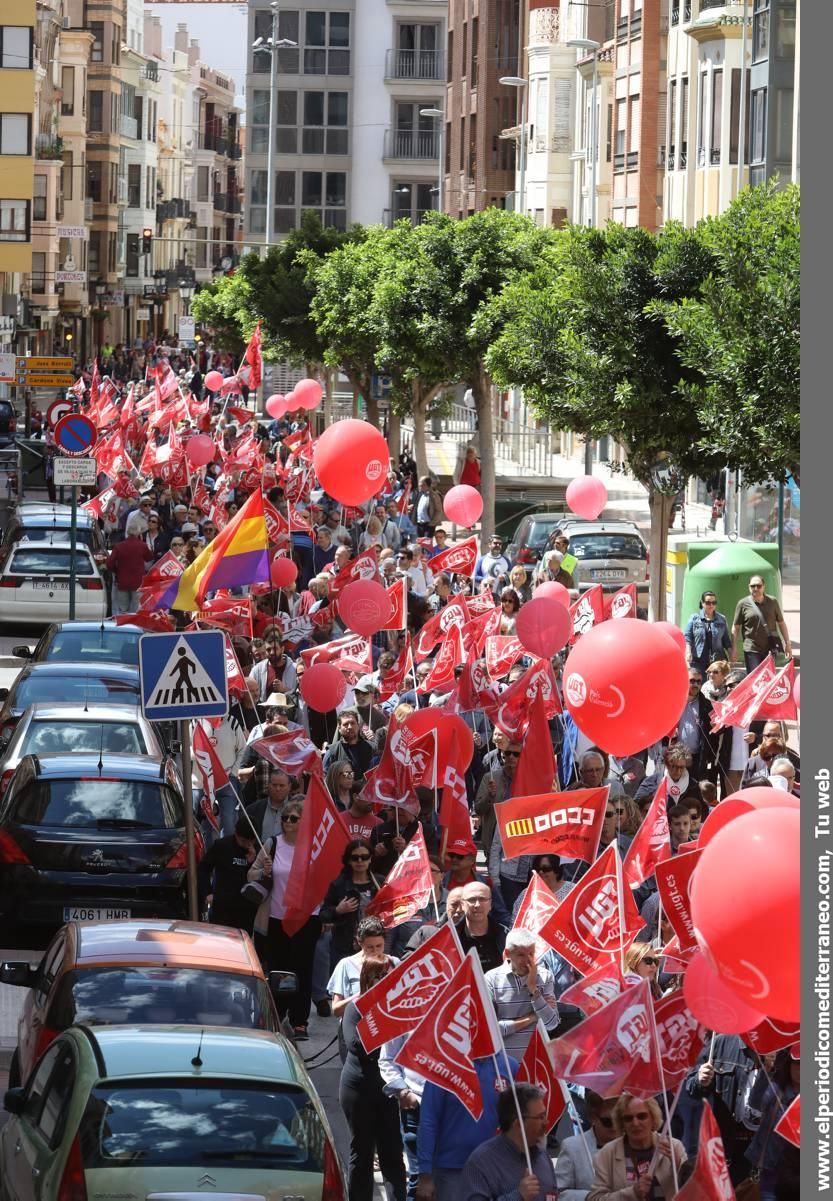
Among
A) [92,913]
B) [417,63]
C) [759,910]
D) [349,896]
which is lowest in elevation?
[92,913]

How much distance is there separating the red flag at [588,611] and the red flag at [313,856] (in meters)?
6.19

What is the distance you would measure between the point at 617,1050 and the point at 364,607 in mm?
9638

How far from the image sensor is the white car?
26203mm

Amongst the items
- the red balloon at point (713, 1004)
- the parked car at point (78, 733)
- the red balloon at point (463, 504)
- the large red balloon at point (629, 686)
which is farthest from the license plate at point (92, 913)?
the red balloon at point (463, 504)

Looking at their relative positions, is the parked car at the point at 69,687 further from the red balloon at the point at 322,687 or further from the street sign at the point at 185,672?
the street sign at the point at 185,672

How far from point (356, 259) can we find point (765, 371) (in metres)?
25.9

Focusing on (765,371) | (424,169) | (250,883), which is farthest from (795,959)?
(424,169)

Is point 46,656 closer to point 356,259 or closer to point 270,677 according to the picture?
point 270,677

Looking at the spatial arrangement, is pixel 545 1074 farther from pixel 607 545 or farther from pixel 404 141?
pixel 404 141

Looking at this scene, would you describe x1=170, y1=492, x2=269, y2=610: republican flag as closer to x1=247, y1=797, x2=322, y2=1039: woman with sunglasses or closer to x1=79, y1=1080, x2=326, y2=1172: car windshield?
x1=247, y1=797, x2=322, y2=1039: woman with sunglasses

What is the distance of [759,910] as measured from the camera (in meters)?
7.08

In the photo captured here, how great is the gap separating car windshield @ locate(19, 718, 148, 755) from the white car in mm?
10418

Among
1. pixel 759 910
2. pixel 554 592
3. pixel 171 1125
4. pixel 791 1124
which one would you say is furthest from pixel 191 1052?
pixel 554 592

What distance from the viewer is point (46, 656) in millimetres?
19828
